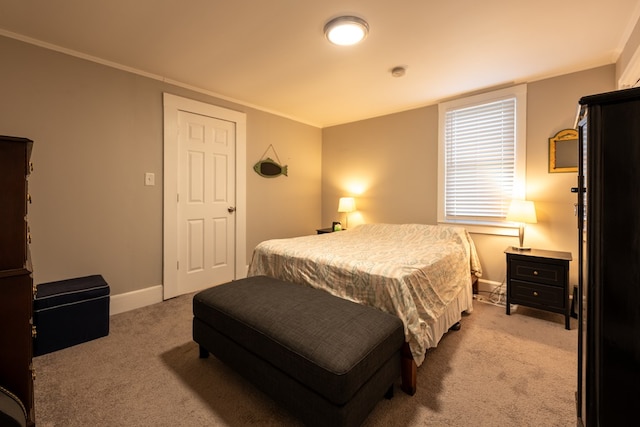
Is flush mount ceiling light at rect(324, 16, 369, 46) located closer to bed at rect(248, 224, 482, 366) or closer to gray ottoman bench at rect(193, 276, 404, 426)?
bed at rect(248, 224, 482, 366)

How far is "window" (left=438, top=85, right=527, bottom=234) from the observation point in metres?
3.02

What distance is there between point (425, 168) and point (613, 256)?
3.04 meters

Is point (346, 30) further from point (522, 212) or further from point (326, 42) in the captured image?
point (522, 212)

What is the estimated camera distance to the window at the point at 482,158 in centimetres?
302

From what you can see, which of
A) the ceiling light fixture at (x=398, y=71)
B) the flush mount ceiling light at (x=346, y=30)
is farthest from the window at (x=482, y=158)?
the flush mount ceiling light at (x=346, y=30)

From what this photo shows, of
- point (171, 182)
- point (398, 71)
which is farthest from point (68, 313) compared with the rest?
point (398, 71)

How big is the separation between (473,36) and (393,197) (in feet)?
7.09

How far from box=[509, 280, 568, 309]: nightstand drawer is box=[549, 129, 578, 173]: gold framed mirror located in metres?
1.17

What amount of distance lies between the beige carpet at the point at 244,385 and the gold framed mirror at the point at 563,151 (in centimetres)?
→ 151

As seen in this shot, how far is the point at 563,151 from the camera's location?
2760 mm

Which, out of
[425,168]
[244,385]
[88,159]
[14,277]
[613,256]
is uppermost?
[425,168]

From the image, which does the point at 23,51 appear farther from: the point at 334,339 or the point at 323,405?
the point at 323,405

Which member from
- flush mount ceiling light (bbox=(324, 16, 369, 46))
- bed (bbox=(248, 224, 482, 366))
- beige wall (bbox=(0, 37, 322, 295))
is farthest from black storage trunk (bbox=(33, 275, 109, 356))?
flush mount ceiling light (bbox=(324, 16, 369, 46))

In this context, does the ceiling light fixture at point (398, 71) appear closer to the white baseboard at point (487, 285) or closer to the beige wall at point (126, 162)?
the beige wall at point (126, 162)
